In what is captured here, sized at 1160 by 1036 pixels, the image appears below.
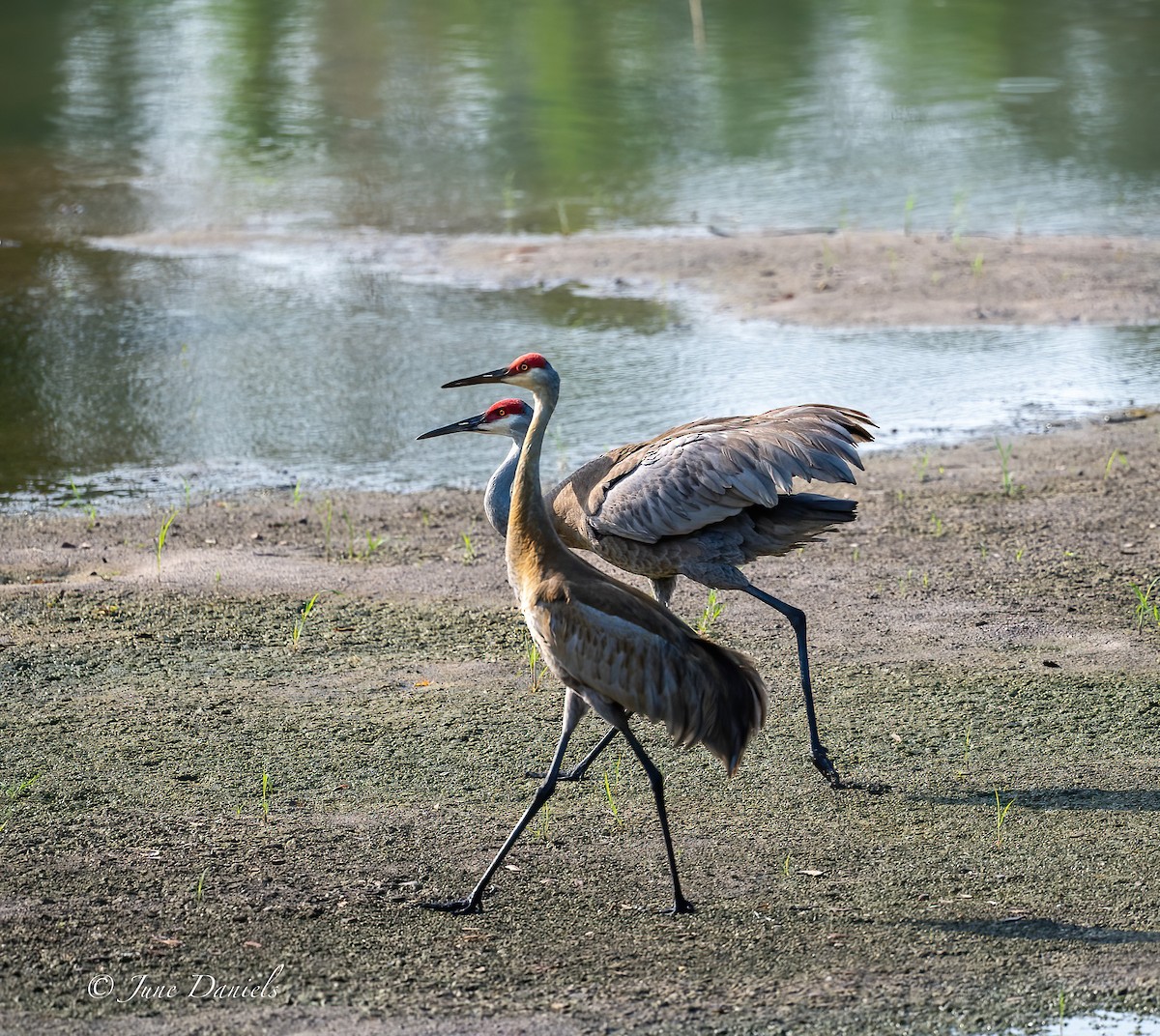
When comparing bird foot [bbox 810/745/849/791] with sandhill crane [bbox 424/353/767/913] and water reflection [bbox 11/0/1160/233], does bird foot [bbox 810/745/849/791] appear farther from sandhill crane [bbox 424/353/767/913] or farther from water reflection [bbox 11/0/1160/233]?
water reflection [bbox 11/0/1160/233]

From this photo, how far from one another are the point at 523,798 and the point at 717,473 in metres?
1.33

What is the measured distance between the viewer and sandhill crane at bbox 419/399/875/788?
548 cm

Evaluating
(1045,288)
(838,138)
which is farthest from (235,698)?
(838,138)

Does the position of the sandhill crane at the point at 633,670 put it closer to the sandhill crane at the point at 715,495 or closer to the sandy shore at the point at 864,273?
the sandhill crane at the point at 715,495

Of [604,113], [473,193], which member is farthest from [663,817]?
[604,113]

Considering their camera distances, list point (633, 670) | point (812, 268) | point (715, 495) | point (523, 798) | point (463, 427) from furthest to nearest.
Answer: point (812, 268) < point (715, 495) < point (463, 427) < point (523, 798) < point (633, 670)

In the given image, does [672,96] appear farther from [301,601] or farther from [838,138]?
[301,601]


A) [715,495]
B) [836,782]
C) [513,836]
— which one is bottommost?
[836,782]

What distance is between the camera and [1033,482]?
794 centimetres

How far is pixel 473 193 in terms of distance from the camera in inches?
548

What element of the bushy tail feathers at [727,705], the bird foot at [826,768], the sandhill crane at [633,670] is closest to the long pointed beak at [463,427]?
the sandhill crane at [633,670]

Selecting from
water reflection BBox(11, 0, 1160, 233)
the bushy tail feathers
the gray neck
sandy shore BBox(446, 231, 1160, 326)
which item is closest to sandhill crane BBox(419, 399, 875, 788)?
the gray neck

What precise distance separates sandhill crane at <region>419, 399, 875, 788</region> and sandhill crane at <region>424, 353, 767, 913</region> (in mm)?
881

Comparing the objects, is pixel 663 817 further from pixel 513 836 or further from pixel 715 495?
pixel 715 495
